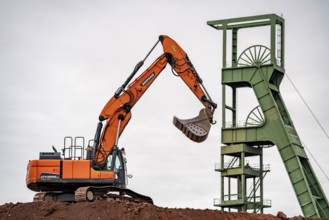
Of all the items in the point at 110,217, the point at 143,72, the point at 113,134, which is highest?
the point at 143,72

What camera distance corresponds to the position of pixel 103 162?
42.0 metres

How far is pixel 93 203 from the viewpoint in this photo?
36000mm

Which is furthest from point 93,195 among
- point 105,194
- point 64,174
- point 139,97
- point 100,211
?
point 139,97

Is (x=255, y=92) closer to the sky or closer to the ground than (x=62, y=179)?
closer to the sky

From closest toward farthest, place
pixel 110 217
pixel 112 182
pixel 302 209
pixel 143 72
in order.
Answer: pixel 110 217
pixel 112 182
pixel 143 72
pixel 302 209

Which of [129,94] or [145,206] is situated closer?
[145,206]

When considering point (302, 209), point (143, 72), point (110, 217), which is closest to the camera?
point (110, 217)

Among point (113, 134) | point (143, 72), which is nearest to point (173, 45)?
point (143, 72)

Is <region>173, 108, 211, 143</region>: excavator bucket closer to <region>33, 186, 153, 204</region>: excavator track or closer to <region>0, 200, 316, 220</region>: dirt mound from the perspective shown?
<region>33, 186, 153, 204</region>: excavator track

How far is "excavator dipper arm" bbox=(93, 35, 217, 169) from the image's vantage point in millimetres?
42991

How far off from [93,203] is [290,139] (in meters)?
39.5

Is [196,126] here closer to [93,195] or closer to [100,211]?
[93,195]

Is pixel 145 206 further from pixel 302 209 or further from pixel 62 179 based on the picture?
pixel 302 209

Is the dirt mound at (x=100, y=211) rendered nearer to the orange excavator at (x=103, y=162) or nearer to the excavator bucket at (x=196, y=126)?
the orange excavator at (x=103, y=162)
